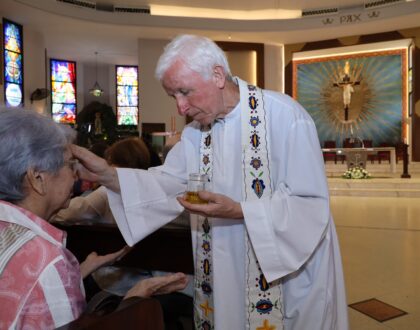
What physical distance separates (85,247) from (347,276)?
2619 mm

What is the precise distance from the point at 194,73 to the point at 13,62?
12249mm

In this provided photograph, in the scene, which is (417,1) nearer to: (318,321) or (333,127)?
(333,127)

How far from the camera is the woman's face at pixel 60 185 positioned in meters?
1.37

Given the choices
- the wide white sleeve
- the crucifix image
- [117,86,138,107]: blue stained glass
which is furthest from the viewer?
[117,86,138,107]: blue stained glass

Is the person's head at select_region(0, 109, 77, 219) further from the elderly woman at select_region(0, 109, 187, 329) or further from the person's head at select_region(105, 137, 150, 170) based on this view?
the person's head at select_region(105, 137, 150, 170)

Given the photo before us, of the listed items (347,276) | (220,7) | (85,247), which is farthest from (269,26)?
(85,247)

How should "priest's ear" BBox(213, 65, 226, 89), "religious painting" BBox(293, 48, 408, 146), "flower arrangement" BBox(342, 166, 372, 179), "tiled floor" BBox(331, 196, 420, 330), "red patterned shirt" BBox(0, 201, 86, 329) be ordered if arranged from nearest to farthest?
1. "red patterned shirt" BBox(0, 201, 86, 329)
2. "priest's ear" BBox(213, 65, 226, 89)
3. "tiled floor" BBox(331, 196, 420, 330)
4. "flower arrangement" BBox(342, 166, 372, 179)
5. "religious painting" BBox(293, 48, 408, 146)

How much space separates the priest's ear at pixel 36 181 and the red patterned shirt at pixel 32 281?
6.8 inches

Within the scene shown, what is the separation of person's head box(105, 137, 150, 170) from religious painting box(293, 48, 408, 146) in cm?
1265

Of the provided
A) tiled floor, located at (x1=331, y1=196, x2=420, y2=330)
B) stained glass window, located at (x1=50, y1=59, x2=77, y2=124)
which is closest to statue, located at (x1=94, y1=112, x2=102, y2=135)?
stained glass window, located at (x1=50, y1=59, x2=77, y2=124)

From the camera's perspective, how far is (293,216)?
1.56m

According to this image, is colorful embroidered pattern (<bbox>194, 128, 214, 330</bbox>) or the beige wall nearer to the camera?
colorful embroidered pattern (<bbox>194, 128, 214, 330</bbox>)

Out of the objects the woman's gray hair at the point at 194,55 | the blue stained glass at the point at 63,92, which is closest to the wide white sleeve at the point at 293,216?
the woman's gray hair at the point at 194,55

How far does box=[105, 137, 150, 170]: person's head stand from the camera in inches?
106
